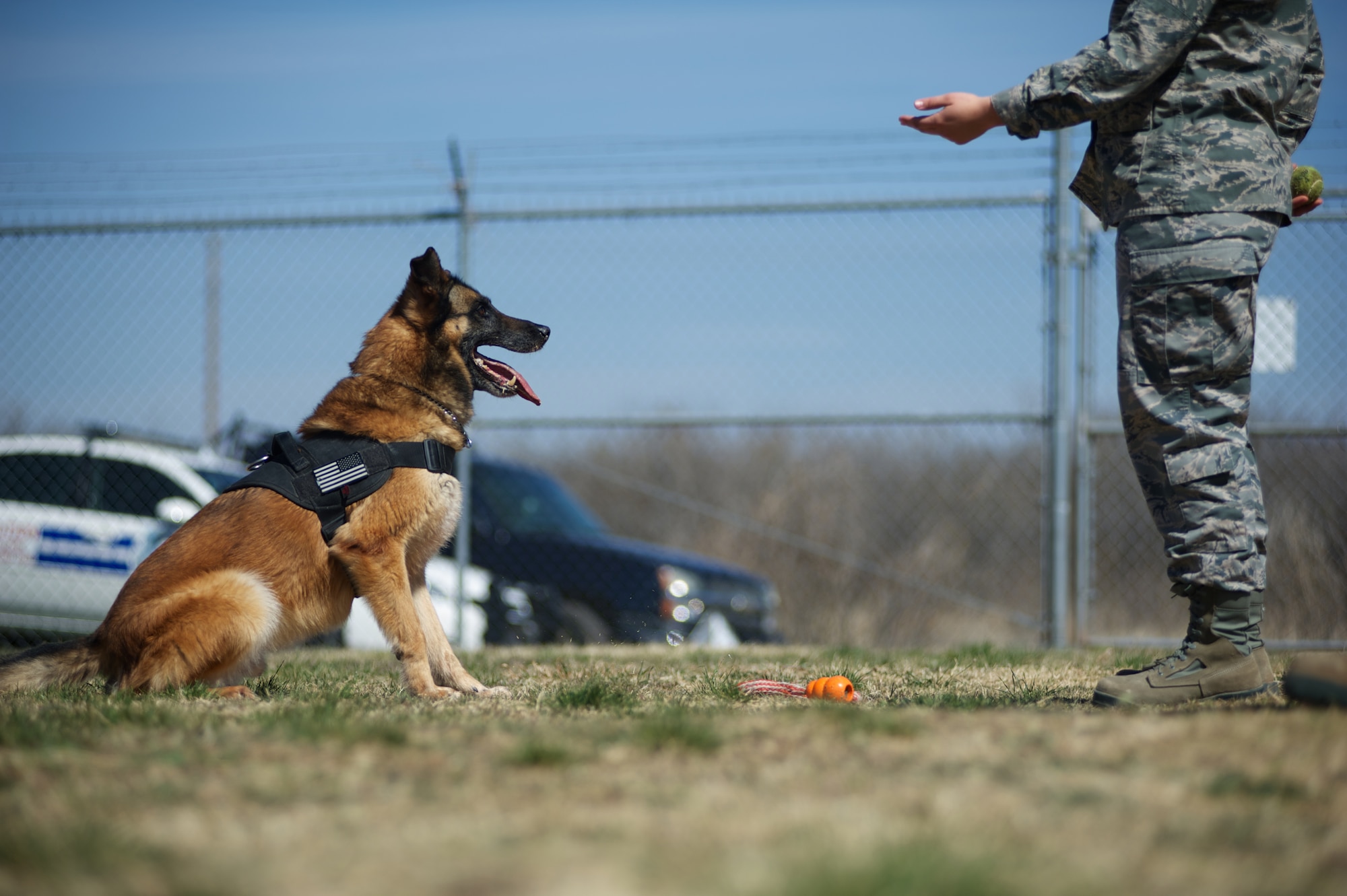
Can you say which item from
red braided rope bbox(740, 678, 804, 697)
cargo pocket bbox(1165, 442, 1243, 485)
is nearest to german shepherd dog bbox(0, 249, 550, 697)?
red braided rope bbox(740, 678, 804, 697)

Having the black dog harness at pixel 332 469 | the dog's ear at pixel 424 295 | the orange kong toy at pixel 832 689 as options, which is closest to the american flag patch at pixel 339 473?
the black dog harness at pixel 332 469

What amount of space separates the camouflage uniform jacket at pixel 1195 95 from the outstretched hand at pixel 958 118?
0.08 meters

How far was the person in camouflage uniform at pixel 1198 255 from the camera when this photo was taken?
9.29 ft

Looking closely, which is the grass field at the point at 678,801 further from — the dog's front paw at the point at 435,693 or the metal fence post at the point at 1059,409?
the metal fence post at the point at 1059,409

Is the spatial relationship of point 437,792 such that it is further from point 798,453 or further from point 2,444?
point 798,453

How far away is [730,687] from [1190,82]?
91.2 inches

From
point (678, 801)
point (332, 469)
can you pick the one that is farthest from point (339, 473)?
point (678, 801)

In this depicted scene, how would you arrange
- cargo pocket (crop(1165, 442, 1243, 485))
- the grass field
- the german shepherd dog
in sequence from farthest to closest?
the german shepherd dog → cargo pocket (crop(1165, 442, 1243, 485)) → the grass field

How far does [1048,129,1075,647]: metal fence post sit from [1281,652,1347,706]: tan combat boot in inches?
146

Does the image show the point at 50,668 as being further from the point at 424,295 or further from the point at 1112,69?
the point at 1112,69

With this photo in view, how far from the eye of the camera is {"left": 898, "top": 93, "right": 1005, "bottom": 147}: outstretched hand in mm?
3090

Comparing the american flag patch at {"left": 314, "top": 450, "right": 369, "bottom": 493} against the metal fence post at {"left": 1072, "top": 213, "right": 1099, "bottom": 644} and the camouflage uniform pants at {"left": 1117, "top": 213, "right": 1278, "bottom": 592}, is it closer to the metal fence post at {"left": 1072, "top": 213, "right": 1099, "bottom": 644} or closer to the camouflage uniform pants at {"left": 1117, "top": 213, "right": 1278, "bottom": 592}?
the camouflage uniform pants at {"left": 1117, "top": 213, "right": 1278, "bottom": 592}

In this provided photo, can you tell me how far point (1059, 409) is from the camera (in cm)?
605

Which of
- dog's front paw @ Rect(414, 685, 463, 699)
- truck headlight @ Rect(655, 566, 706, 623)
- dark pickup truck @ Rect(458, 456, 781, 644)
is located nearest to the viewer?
dog's front paw @ Rect(414, 685, 463, 699)
